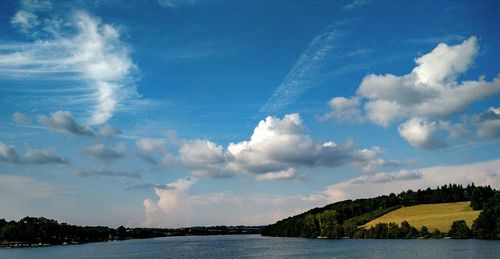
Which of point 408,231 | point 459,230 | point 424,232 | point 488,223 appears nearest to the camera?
point 488,223

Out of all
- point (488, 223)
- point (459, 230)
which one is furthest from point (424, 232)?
point (488, 223)

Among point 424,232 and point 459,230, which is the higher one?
point 459,230

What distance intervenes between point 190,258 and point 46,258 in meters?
48.0

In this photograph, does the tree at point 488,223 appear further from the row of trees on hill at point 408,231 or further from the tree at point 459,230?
the row of trees on hill at point 408,231

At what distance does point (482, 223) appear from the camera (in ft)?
468

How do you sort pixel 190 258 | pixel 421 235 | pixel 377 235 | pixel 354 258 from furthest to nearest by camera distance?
pixel 377 235
pixel 421 235
pixel 190 258
pixel 354 258

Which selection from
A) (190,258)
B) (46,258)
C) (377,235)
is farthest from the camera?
(377,235)

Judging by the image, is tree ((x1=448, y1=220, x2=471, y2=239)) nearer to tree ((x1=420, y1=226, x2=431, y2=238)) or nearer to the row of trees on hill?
the row of trees on hill

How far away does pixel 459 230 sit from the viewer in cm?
14775

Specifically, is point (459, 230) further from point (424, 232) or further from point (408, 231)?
point (408, 231)

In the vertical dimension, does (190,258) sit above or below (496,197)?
below

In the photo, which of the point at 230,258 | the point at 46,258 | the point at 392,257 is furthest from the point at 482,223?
the point at 46,258

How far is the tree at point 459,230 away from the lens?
147 meters

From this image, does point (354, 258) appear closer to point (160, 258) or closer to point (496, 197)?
point (160, 258)
